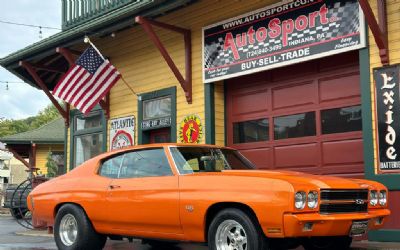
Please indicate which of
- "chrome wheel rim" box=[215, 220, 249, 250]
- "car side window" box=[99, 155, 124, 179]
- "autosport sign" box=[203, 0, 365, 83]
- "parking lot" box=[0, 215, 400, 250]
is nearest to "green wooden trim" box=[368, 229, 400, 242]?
"parking lot" box=[0, 215, 400, 250]

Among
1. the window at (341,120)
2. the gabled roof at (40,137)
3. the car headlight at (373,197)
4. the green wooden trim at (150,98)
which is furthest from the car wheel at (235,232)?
the gabled roof at (40,137)

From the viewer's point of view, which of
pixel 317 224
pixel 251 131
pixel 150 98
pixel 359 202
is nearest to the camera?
pixel 317 224

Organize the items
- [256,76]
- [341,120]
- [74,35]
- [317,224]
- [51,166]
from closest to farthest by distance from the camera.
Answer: [317,224] < [341,120] < [256,76] < [74,35] < [51,166]

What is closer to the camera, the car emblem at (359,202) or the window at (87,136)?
the car emblem at (359,202)

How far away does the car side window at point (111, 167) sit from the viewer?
7.50m

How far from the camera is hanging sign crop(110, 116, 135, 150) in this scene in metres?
13.5

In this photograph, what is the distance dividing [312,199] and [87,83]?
27.7 ft

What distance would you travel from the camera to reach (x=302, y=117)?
10250 millimetres

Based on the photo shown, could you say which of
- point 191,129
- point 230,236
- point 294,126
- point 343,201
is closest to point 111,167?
point 230,236

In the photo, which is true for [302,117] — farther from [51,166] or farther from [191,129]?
[51,166]

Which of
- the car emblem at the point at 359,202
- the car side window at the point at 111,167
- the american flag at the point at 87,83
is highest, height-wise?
the american flag at the point at 87,83

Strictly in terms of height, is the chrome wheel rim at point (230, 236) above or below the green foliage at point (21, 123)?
below

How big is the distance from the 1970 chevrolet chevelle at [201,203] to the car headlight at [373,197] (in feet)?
0.04

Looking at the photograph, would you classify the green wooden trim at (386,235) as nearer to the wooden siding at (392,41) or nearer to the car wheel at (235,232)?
the wooden siding at (392,41)
